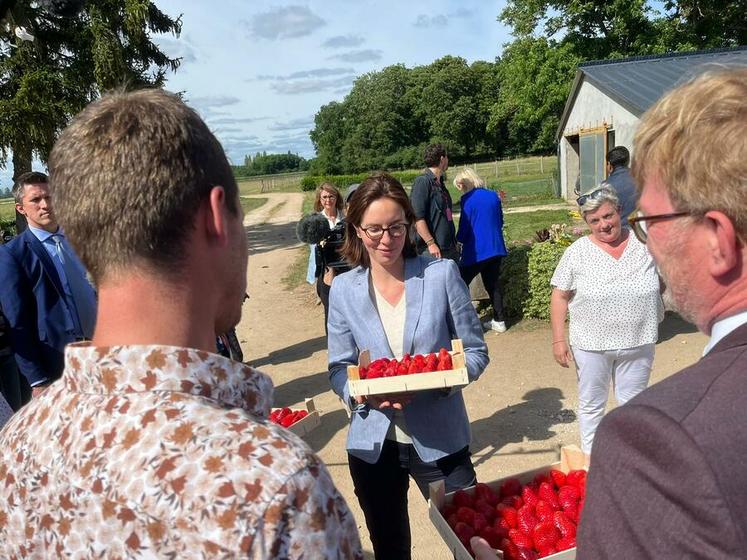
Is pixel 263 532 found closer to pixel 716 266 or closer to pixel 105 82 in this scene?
pixel 716 266

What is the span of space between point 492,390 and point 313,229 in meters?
2.53

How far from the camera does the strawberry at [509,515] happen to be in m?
2.49

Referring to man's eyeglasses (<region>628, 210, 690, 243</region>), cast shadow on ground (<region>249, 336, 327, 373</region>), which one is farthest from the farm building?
man's eyeglasses (<region>628, 210, 690, 243</region>)

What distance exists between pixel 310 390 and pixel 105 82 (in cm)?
1579

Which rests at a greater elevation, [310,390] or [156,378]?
[156,378]

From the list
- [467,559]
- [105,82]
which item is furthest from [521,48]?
[467,559]

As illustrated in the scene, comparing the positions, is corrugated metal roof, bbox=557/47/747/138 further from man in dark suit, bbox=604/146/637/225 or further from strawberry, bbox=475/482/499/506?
strawberry, bbox=475/482/499/506

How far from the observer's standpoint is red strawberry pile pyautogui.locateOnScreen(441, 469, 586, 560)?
236 centimetres

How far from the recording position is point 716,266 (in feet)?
3.52

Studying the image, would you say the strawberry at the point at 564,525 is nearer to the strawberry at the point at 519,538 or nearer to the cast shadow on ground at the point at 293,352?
the strawberry at the point at 519,538

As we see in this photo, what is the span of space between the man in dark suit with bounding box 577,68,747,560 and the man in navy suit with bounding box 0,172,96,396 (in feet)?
13.1

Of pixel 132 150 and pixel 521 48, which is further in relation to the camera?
pixel 521 48

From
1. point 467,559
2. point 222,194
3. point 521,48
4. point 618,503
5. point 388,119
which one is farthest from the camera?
point 388,119

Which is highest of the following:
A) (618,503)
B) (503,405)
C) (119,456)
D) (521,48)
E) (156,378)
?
(521,48)
